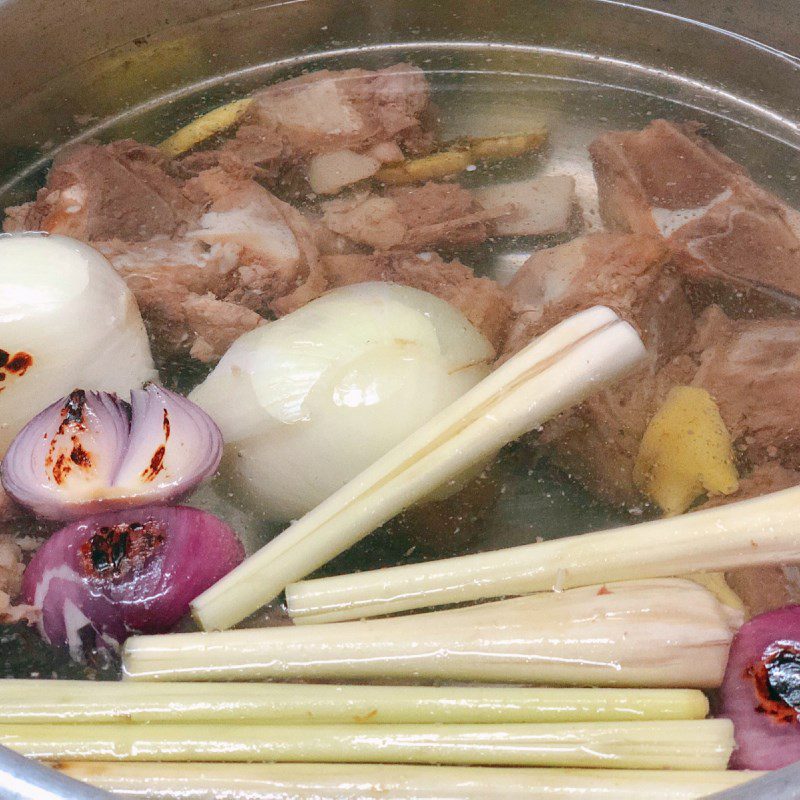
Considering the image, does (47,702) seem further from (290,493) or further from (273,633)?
(290,493)

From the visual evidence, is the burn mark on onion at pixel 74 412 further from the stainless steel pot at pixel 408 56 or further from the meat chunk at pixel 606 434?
the stainless steel pot at pixel 408 56

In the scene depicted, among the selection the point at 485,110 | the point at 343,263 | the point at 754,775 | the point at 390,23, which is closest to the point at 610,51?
the point at 485,110

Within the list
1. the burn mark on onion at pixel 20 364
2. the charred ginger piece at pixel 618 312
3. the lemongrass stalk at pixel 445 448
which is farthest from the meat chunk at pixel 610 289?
Answer: the burn mark on onion at pixel 20 364

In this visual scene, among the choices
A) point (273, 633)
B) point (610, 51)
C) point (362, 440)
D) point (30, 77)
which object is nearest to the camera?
point (273, 633)

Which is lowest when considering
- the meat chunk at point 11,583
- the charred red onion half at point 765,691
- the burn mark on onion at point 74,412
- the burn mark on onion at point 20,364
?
the charred red onion half at point 765,691

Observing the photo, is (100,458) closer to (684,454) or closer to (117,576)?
(117,576)
